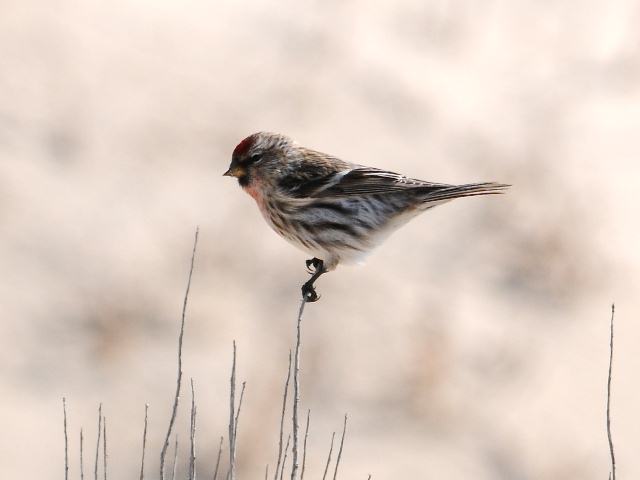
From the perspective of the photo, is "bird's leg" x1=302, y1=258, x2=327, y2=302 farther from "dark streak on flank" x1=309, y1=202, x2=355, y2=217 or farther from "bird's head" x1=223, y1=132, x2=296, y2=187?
"bird's head" x1=223, y1=132, x2=296, y2=187

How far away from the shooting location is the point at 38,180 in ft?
37.8

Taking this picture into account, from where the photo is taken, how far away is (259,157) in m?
5.79

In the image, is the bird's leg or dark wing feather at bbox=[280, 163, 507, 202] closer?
the bird's leg

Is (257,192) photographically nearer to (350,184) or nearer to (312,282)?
(350,184)

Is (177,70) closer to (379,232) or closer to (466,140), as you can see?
(466,140)

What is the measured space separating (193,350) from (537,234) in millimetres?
3592

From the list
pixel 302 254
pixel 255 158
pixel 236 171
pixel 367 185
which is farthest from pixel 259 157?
pixel 302 254

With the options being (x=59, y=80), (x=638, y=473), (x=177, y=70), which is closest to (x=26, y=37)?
(x=59, y=80)

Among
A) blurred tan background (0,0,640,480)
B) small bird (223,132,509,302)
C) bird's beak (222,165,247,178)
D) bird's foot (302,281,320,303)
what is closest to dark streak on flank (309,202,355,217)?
small bird (223,132,509,302)

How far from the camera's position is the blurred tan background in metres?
10.5

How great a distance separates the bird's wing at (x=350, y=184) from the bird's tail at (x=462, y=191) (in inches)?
1.4

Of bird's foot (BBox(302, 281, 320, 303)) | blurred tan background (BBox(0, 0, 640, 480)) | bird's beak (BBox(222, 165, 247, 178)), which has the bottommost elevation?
bird's foot (BBox(302, 281, 320, 303))

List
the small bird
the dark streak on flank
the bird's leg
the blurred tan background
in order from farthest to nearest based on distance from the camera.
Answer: the blurred tan background, the dark streak on flank, the small bird, the bird's leg

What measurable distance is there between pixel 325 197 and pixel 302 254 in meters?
5.47
